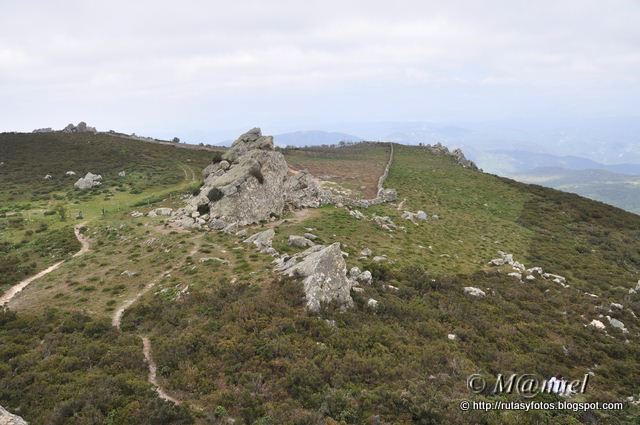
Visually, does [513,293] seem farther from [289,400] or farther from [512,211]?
[512,211]

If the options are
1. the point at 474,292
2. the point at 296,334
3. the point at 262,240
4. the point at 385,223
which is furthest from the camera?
the point at 385,223

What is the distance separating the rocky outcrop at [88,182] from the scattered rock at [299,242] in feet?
137

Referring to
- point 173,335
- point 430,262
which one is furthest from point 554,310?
point 173,335

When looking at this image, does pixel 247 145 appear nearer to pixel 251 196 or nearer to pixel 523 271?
pixel 251 196

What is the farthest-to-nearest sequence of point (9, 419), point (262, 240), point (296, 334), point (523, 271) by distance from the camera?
point (523, 271), point (262, 240), point (296, 334), point (9, 419)

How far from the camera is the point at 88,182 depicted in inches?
2144

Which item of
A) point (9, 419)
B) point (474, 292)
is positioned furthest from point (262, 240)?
→ point (9, 419)

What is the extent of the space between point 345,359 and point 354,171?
189 ft

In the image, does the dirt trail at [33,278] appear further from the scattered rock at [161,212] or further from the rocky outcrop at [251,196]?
the rocky outcrop at [251,196]

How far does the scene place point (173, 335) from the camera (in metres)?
17.0

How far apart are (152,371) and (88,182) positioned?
A: 49.8m

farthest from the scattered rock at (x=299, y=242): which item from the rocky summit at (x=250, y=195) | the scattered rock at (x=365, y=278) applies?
the rocky summit at (x=250, y=195)

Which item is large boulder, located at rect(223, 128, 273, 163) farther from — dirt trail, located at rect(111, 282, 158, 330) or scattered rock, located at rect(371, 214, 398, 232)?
dirt trail, located at rect(111, 282, 158, 330)

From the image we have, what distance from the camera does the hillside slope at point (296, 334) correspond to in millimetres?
12711
